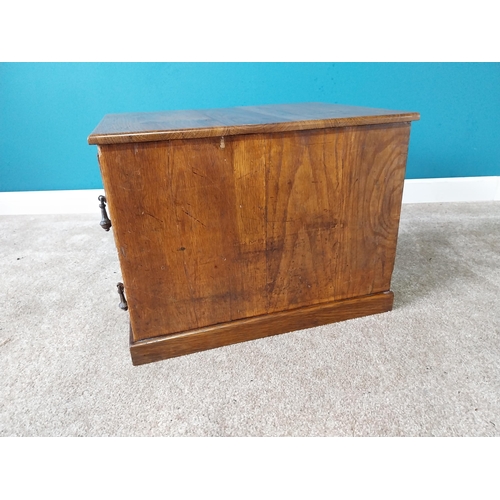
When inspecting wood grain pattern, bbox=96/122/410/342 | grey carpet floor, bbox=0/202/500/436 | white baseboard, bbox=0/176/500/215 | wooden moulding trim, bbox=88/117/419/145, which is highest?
wooden moulding trim, bbox=88/117/419/145

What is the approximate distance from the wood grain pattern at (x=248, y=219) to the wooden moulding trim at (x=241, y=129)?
1cm

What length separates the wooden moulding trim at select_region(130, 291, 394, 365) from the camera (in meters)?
0.94

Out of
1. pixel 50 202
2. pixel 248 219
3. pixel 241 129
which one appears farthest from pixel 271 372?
pixel 50 202

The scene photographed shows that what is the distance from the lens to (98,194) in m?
1.98

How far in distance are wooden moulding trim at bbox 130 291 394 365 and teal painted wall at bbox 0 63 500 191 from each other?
114 cm

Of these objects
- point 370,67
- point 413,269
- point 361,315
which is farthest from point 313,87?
point 361,315

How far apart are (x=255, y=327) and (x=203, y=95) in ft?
4.03

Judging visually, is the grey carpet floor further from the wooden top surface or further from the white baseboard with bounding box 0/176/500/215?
the white baseboard with bounding box 0/176/500/215

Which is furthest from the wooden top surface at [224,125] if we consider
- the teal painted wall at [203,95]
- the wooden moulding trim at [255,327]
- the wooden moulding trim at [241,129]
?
the teal painted wall at [203,95]

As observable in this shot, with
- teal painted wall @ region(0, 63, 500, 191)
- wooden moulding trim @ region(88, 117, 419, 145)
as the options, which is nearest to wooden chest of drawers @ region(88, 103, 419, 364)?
wooden moulding trim @ region(88, 117, 419, 145)

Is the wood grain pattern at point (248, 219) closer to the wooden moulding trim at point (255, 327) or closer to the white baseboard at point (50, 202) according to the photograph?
the wooden moulding trim at point (255, 327)

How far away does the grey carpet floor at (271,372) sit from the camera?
764 mm

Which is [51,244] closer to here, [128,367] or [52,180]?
[52,180]

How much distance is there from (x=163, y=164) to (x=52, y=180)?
4.70 ft
